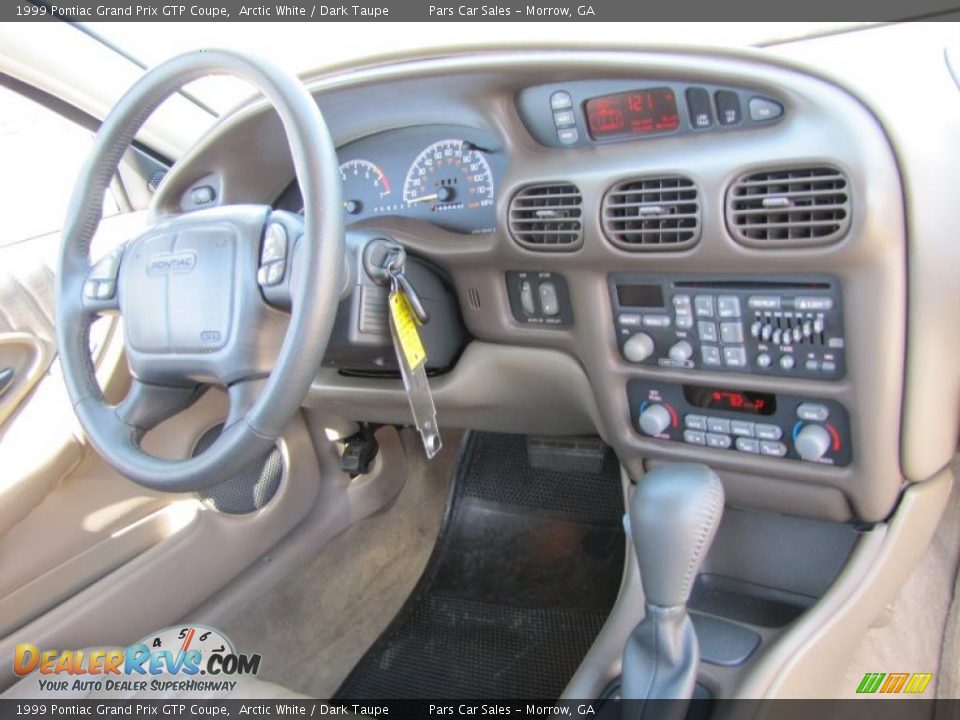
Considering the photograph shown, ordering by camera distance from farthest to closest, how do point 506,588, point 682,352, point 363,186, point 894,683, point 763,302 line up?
point 506,588, point 363,186, point 894,683, point 682,352, point 763,302

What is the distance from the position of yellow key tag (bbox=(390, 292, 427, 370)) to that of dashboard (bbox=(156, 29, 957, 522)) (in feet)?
0.47

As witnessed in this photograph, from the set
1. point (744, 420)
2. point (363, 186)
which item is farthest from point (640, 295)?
point (363, 186)

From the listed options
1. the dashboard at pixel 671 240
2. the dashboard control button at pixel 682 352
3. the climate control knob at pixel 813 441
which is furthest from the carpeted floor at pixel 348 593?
the climate control knob at pixel 813 441

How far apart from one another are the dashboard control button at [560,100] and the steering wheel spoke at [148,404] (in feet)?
2.43

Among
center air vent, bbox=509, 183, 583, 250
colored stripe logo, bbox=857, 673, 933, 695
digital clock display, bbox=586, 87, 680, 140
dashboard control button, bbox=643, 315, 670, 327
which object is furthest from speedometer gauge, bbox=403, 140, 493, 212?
colored stripe logo, bbox=857, 673, 933, 695

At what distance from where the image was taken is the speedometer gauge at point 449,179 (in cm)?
133

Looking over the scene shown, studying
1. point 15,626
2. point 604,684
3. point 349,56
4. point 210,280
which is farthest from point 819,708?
point 15,626

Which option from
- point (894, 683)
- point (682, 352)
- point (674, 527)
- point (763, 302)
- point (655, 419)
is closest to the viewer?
point (674, 527)

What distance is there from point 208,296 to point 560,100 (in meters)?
0.61

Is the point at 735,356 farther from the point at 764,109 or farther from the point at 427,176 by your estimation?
→ the point at 427,176

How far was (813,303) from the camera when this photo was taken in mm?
1016

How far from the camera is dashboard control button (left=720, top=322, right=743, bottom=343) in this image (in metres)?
1.09

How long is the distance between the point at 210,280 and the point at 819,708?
3.84ft

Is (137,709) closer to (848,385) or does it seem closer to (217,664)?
(217,664)
